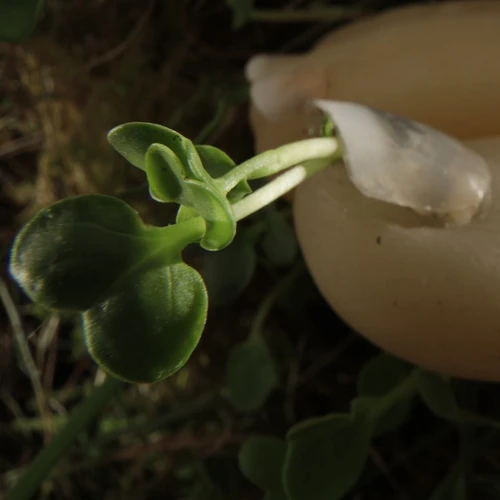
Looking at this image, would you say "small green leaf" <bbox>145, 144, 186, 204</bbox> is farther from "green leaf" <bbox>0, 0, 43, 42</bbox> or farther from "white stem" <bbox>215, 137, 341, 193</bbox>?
"green leaf" <bbox>0, 0, 43, 42</bbox>

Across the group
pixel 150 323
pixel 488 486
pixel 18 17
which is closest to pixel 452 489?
pixel 488 486

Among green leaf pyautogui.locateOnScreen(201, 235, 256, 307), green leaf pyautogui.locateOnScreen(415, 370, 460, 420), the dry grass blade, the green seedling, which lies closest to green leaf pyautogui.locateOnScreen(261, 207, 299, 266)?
green leaf pyautogui.locateOnScreen(201, 235, 256, 307)

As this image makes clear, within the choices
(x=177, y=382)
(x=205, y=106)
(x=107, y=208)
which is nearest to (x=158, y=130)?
(x=107, y=208)

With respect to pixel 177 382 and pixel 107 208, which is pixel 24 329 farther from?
pixel 107 208

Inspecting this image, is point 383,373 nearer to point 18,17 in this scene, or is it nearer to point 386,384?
point 386,384

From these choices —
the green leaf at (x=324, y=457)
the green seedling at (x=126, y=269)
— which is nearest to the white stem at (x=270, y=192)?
the green seedling at (x=126, y=269)

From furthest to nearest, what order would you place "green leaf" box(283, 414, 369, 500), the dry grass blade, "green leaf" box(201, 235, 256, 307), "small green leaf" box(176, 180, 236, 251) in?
the dry grass blade → "green leaf" box(201, 235, 256, 307) → "green leaf" box(283, 414, 369, 500) → "small green leaf" box(176, 180, 236, 251)
